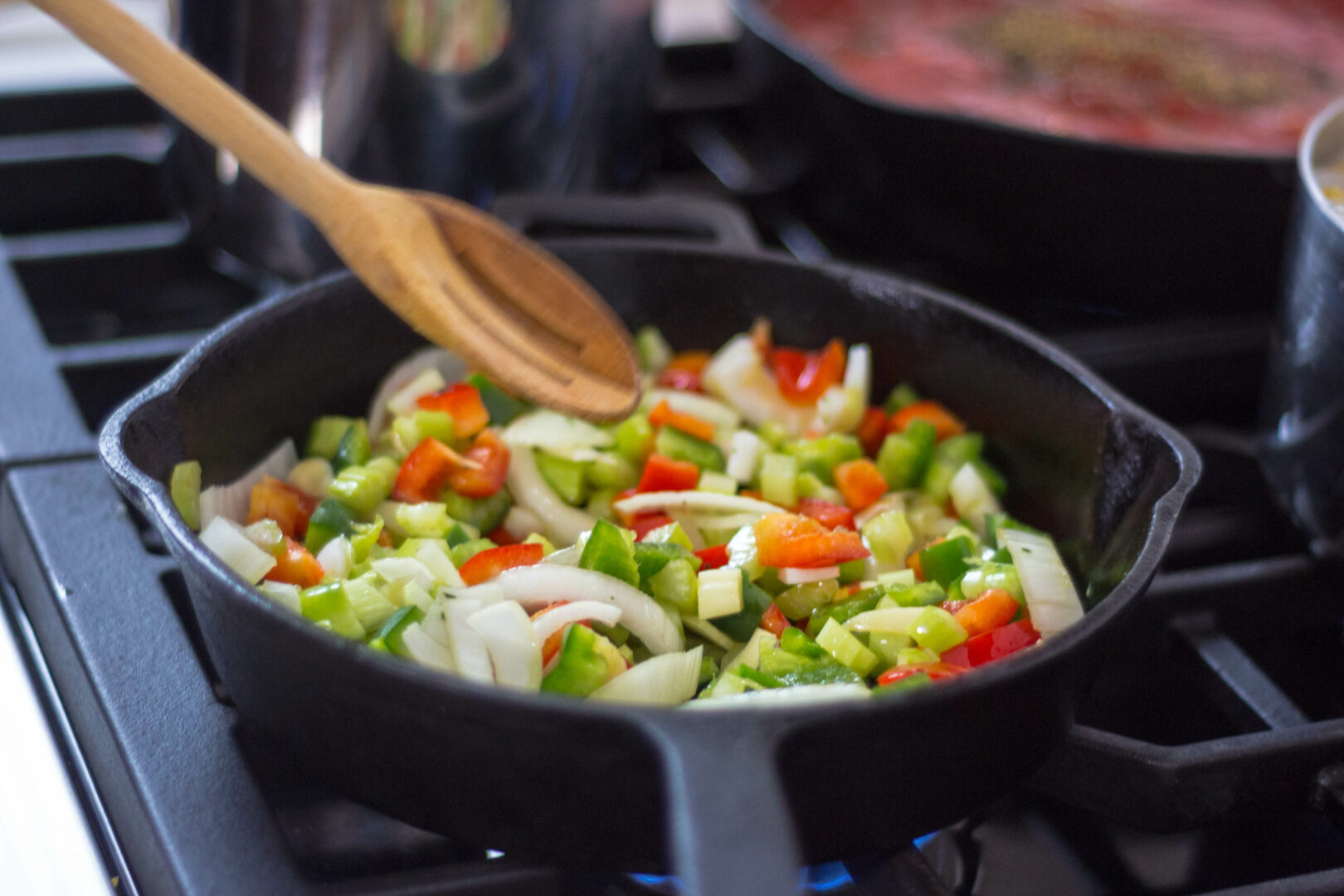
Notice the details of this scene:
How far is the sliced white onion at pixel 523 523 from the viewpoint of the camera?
963mm

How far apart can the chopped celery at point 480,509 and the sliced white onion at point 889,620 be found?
0.30 meters

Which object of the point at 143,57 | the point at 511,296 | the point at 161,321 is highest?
the point at 143,57

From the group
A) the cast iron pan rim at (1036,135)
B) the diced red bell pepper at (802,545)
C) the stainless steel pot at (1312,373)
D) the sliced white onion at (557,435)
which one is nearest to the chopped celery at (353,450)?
the sliced white onion at (557,435)

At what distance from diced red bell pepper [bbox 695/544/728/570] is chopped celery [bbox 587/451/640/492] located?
12 centimetres

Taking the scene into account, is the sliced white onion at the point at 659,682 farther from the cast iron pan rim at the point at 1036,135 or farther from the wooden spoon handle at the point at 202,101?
the cast iron pan rim at the point at 1036,135

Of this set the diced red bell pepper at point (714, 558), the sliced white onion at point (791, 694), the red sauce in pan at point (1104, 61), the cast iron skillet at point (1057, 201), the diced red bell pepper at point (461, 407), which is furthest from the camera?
the red sauce in pan at point (1104, 61)

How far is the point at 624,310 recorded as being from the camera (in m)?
1.13

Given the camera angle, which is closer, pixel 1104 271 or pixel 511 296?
pixel 511 296

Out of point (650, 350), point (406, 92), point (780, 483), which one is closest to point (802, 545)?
point (780, 483)

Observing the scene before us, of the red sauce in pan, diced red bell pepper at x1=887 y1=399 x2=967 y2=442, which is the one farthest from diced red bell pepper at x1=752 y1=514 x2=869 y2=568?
the red sauce in pan

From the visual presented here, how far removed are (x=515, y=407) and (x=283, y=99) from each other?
1.25ft

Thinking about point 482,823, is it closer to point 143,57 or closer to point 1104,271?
point 143,57

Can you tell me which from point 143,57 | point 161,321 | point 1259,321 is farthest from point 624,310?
point 1259,321

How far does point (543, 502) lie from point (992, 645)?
34cm
